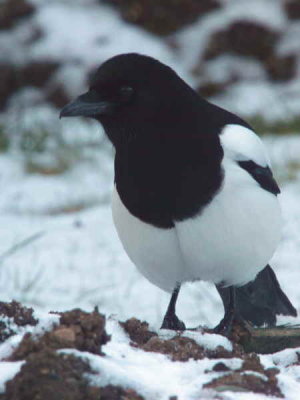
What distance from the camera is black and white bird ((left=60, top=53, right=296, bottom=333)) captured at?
11.6 ft

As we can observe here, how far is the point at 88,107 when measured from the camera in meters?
3.55

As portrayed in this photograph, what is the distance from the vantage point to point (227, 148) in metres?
3.67

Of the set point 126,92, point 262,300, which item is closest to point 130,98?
point 126,92

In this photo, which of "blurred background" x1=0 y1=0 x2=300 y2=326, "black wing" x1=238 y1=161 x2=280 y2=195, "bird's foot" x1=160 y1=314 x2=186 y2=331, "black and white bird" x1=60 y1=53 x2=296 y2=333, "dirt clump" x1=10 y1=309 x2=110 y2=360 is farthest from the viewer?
"blurred background" x1=0 y1=0 x2=300 y2=326

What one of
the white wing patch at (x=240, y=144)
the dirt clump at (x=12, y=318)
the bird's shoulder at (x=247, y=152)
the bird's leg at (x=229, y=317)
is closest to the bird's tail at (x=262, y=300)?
the bird's leg at (x=229, y=317)

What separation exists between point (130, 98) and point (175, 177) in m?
0.34

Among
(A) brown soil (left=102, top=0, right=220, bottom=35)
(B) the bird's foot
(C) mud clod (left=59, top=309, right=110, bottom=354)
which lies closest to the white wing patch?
(B) the bird's foot

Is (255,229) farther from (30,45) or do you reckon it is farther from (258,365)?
(30,45)

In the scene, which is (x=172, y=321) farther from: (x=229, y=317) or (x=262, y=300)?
(x=262, y=300)

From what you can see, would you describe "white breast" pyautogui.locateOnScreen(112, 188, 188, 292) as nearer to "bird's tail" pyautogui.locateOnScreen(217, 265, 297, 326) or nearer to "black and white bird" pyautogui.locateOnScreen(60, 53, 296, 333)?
"black and white bird" pyautogui.locateOnScreen(60, 53, 296, 333)

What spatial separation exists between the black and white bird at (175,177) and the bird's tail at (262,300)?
0.54m

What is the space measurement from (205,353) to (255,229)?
1.03 m

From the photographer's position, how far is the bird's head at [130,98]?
11.6 ft

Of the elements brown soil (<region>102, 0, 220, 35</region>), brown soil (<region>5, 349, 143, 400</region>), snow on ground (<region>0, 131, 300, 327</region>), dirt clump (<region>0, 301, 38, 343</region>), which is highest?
brown soil (<region>102, 0, 220, 35</region>)
